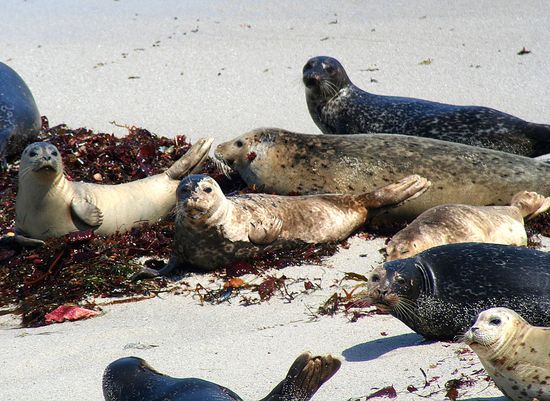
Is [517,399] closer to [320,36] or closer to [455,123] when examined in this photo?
[455,123]

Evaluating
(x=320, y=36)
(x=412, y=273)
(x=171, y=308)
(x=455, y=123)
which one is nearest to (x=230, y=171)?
(x=455, y=123)

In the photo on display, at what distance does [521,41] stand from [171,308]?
5.82m

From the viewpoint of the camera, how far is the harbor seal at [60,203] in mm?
6027

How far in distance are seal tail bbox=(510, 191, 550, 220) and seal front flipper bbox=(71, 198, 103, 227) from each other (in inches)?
86.9

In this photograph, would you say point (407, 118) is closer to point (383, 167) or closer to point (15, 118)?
point (383, 167)

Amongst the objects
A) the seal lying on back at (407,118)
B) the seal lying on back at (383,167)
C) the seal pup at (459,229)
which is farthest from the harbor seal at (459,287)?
the seal lying on back at (407,118)

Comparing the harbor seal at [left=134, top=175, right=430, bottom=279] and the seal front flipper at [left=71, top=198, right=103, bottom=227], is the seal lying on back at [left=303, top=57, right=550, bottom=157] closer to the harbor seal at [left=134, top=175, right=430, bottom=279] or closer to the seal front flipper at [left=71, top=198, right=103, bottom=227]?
the harbor seal at [left=134, top=175, right=430, bottom=279]

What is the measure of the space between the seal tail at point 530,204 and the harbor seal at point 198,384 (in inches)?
116

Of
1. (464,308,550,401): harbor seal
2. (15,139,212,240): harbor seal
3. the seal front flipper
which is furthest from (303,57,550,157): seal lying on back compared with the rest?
(464,308,550,401): harbor seal

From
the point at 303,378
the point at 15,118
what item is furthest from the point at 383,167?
the point at 303,378

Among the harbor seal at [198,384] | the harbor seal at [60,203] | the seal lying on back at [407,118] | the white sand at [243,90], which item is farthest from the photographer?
the seal lying on back at [407,118]

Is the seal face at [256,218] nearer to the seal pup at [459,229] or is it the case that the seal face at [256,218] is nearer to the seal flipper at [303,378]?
the seal pup at [459,229]

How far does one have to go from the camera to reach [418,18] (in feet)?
36.0

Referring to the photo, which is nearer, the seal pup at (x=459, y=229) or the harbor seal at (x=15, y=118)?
the seal pup at (x=459, y=229)
